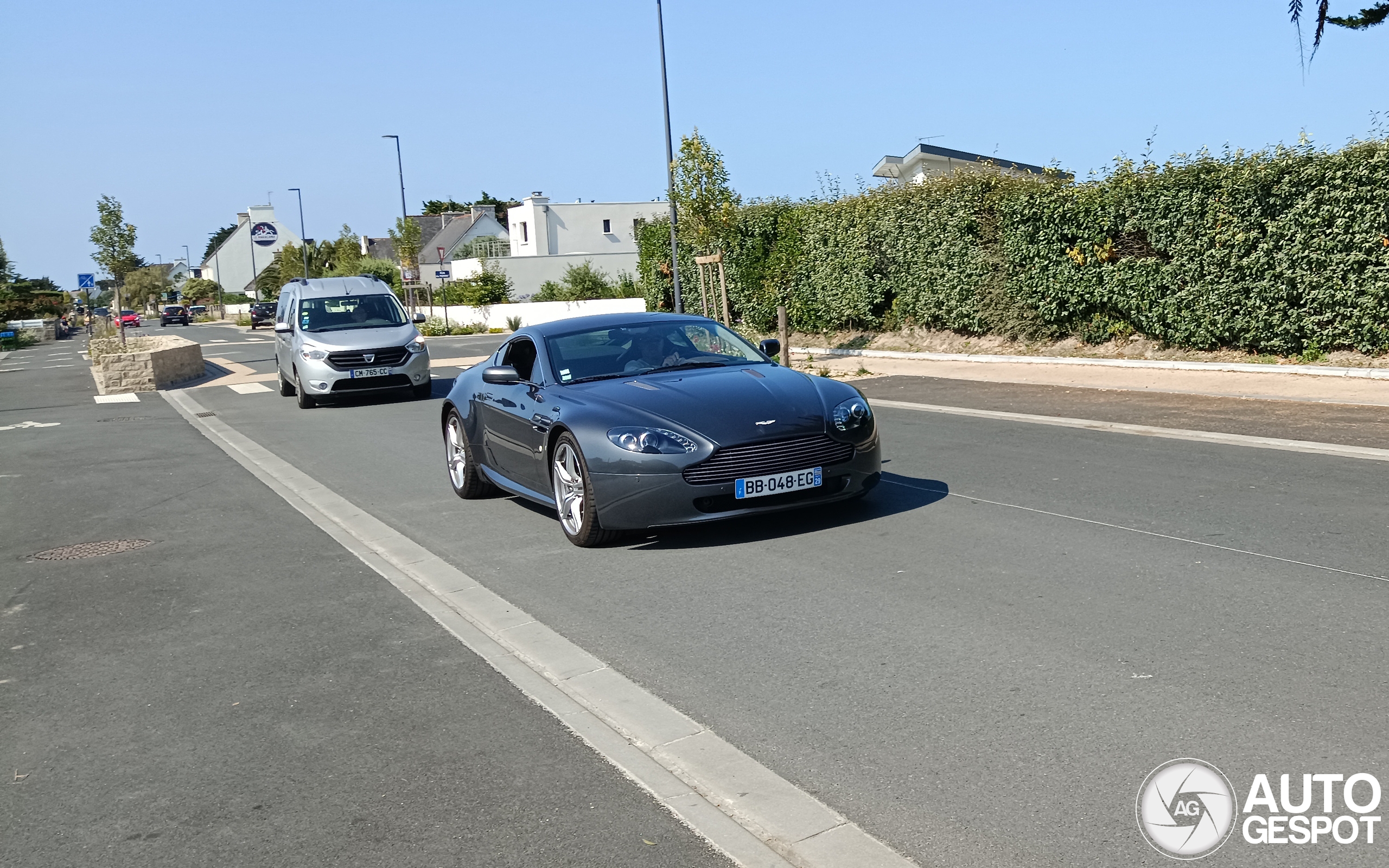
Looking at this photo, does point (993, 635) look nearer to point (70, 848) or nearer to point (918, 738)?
point (918, 738)

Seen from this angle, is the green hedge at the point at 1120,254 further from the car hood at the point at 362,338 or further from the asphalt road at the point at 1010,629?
the car hood at the point at 362,338

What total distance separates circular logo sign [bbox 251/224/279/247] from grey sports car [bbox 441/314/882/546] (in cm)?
13488

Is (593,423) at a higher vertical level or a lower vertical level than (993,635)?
higher

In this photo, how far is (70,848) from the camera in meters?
3.80

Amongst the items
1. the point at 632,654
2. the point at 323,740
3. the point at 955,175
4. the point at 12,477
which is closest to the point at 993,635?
the point at 632,654

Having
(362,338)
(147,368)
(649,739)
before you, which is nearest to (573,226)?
(147,368)

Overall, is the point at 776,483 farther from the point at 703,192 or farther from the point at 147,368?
the point at 147,368

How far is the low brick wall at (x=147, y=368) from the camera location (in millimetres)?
25516

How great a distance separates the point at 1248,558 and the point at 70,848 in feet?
18.1

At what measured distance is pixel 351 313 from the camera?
68.5 ft

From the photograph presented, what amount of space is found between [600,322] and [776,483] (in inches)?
94.8

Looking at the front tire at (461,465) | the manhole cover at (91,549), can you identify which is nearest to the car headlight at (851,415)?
the front tire at (461,465)

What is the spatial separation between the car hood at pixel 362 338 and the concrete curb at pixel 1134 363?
833 cm

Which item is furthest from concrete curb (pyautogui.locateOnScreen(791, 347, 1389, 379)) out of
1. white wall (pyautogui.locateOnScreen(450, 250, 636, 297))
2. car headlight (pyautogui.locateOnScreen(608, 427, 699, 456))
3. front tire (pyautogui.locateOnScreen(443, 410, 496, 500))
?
white wall (pyautogui.locateOnScreen(450, 250, 636, 297))
